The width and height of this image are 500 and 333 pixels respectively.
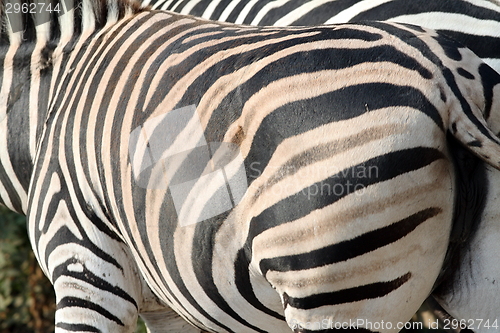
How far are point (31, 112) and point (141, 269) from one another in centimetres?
109

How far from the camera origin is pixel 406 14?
2219 mm

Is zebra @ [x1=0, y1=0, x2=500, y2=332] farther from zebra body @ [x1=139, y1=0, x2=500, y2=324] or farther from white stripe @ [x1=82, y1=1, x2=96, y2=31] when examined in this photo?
white stripe @ [x1=82, y1=1, x2=96, y2=31]

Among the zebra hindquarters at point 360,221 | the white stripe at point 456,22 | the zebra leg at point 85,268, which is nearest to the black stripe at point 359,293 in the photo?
the zebra hindquarters at point 360,221

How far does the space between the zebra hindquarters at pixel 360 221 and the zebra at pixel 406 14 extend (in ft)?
3.01

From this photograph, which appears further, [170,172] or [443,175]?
[170,172]

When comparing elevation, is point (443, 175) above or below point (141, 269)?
above

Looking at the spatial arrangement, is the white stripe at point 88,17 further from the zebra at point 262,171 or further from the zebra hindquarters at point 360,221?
the zebra hindquarters at point 360,221

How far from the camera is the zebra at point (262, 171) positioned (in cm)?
134

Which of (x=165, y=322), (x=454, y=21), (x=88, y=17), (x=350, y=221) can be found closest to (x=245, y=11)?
(x=88, y=17)

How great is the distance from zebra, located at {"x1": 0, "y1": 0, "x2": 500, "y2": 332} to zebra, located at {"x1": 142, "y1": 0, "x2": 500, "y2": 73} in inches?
24.8

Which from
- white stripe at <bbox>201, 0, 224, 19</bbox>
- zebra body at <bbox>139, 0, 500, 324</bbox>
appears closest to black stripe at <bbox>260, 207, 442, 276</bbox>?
zebra body at <bbox>139, 0, 500, 324</bbox>

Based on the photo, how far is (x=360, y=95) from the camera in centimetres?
136

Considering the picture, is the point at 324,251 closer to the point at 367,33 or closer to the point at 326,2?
the point at 367,33

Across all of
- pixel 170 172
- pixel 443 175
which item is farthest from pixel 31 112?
pixel 443 175
